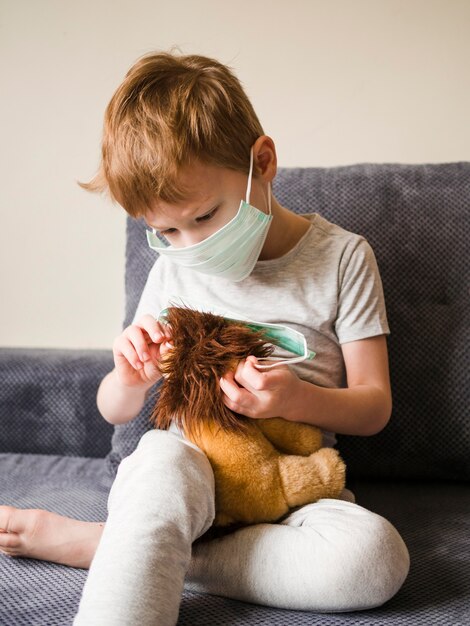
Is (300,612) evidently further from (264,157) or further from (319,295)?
(264,157)

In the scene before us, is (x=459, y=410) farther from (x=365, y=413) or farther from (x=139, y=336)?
(x=139, y=336)

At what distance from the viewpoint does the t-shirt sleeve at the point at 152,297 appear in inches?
45.8

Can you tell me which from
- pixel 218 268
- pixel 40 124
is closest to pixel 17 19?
pixel 40 124

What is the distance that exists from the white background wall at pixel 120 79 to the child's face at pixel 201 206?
592mm

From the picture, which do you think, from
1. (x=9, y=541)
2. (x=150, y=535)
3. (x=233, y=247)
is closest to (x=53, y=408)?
(x=9, y=541)

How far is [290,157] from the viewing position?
152 cm

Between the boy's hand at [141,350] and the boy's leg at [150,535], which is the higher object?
the boy's hand at [141,350]

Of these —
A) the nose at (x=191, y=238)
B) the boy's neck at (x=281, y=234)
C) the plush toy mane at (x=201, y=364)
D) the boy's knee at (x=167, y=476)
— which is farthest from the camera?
the boy's neck at (x=281, y=234)

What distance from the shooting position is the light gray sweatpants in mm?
667

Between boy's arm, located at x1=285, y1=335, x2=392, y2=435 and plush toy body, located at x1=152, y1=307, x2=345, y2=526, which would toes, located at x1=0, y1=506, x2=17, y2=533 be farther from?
boy's arm, located at x1=285, y1=335, x2=392, y2=435

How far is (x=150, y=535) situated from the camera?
0.70m

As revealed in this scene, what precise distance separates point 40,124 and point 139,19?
333mm

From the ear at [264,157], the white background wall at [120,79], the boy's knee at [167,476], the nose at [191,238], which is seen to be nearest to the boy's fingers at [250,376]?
the boy's knee at [167,476]

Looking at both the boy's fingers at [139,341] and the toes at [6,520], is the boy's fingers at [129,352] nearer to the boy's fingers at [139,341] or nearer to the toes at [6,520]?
the boy's fingers at [139,341]
